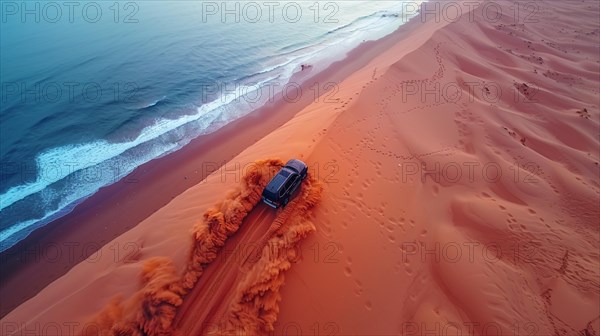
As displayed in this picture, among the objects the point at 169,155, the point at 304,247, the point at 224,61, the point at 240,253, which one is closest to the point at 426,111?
the point at 304,247

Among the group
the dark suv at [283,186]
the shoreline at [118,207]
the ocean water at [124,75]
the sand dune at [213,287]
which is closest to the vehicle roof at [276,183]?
the dark suv at [283,186]

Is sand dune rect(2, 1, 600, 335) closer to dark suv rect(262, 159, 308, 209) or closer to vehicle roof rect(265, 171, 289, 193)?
dark suv rect(262, 159, 308, 209)

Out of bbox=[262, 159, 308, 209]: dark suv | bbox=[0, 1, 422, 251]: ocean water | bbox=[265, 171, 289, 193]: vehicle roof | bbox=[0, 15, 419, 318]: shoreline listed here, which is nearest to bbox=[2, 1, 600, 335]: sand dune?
bbox=[262, 159, 308, 209]: dark suv

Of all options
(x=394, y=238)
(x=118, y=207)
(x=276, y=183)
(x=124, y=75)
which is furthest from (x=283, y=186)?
(x=124, y=75)

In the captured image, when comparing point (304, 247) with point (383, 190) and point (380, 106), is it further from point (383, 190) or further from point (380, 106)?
point (380, 106)

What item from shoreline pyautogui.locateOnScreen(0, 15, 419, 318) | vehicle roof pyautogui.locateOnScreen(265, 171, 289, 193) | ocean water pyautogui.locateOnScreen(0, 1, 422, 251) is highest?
ocean water pyautogui.locateOnScreen(0, 1, 422, 251)

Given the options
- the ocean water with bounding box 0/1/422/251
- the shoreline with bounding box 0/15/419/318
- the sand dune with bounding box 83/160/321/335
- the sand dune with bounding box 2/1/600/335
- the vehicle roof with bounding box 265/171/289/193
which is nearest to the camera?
the sand dune with bounding box 83/160/321/335
